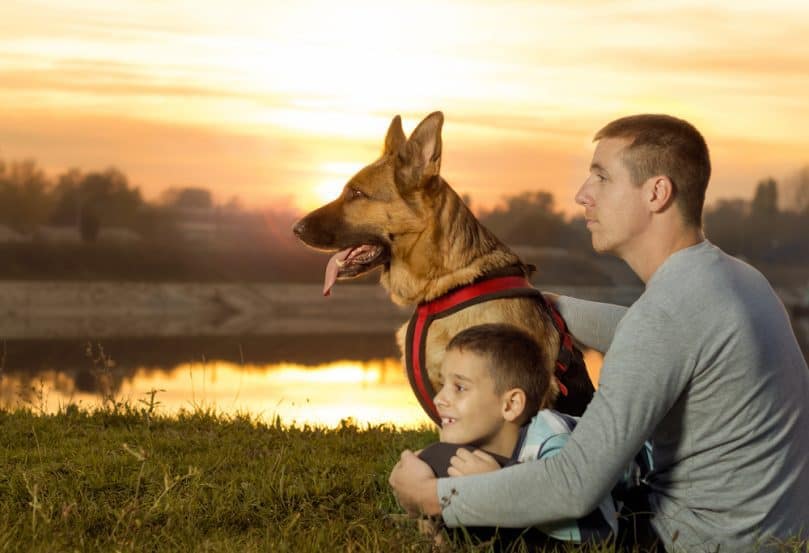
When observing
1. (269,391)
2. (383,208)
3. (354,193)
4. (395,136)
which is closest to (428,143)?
(395,136)

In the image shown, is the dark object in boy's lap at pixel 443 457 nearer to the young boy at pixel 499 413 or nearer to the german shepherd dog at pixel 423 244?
the young boy at pixel 499 413

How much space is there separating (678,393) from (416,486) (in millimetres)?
918

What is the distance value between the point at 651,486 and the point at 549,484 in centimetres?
58

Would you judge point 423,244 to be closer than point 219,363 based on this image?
Yes

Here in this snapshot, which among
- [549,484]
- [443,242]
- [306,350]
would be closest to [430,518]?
[549,484]

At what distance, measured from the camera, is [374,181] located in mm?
5191

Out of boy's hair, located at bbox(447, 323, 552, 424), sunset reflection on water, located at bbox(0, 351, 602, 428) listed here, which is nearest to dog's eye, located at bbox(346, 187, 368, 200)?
sunset reflection on water, located at bbox(0, 351, 602, 428)

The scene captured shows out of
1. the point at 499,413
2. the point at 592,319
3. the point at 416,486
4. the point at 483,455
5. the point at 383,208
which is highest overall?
the point at 383,208

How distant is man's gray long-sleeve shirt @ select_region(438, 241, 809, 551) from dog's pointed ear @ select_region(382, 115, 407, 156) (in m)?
2.23

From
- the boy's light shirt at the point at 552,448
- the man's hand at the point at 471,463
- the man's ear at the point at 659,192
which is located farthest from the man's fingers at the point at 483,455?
the man's ear at the point at 659,192

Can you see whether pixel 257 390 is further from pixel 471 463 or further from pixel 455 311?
pixel 471 463

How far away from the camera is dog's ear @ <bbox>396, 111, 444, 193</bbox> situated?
4.86 metres

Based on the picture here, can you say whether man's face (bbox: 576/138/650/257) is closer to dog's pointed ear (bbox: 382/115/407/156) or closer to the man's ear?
the man's ear

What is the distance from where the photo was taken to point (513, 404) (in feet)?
11.3
